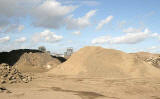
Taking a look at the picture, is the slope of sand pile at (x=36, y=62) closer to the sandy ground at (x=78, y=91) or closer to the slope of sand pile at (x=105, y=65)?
the slope of sand pile at (x=105, y=65)

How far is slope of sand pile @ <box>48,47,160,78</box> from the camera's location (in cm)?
1767

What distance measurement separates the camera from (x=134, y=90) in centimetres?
1025

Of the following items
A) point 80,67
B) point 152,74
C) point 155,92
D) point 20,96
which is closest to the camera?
point 20,96

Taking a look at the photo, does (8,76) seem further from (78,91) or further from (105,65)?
(105,65)

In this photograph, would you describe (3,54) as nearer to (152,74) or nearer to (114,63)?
(114,63)

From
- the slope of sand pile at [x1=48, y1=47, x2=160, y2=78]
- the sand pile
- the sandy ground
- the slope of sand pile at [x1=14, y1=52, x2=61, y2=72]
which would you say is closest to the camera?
the sandy ground

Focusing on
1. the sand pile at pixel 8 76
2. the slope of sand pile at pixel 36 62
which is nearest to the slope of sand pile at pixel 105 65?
the sand pile at pixel 8 76

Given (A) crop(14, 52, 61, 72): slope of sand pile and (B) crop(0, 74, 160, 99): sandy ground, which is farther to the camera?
(A) crop(14, 52, 61, 72): slope of sand pile

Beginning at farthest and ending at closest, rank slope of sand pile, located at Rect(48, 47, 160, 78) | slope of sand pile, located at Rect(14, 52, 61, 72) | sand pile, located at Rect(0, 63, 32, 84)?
slope of sand pile, located at Rect(14, 52, 61, 72) → slope of sand pile, located at Rect(48, 47, 160, 78) → sand pile, located at Rect(0, 63, 32, 84)

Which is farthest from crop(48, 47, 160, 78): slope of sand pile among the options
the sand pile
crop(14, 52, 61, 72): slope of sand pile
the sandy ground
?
crop(14, 52, 61, 72): slope of sand pile

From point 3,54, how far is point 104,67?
20567mm

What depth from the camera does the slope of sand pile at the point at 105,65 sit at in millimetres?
17672

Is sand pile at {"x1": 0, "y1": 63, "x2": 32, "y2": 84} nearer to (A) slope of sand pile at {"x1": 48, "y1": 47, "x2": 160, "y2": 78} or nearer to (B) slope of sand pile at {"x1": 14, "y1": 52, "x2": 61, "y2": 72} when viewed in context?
(A) slope of sand pile at {"x1": 48, "y1": 47, "x2": 160, "y2": 78}

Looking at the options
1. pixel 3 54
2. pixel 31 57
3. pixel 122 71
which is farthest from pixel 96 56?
pixel 3 54
